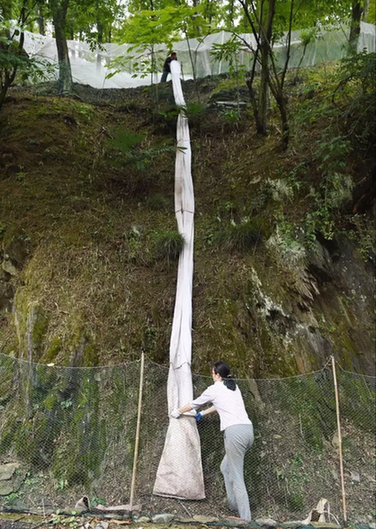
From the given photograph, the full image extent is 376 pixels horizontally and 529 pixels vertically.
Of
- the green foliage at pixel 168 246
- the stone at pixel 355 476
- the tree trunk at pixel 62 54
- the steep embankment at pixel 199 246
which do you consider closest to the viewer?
the stone at pixel 355 476

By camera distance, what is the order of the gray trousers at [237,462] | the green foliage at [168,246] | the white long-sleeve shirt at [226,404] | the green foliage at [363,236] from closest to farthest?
the gray trousers at [237,462] < the white long-sleeve shirt at [226,404] < the green foliage at [168,246] < the green foliage at [363,236]

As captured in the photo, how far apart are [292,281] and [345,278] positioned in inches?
53.5

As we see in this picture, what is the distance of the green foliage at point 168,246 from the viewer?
21.0ft

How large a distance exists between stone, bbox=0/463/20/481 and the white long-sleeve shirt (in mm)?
2315

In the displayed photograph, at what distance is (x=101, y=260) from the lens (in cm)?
627

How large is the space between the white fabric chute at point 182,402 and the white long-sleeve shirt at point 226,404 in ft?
1.50

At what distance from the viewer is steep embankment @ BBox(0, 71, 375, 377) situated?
5469 mm

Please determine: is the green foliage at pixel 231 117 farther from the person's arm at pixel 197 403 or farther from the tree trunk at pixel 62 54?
the person's arm at pixel 197 403

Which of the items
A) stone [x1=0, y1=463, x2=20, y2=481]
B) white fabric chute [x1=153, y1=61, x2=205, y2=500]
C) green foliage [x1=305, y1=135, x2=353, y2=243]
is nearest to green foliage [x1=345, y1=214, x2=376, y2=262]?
green foliage [x1=305, y1=135, x2=353, y2=243]

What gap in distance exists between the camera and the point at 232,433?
12.9 feet

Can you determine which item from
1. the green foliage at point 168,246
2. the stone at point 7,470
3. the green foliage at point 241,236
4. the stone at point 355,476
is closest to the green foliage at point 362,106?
the green foliage at point 241,236

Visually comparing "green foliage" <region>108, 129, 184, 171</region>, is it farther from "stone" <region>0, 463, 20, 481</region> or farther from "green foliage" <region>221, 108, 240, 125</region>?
"stone" <region>0, 463, 20, 481</region>

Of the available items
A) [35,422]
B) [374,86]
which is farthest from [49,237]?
[374,86]

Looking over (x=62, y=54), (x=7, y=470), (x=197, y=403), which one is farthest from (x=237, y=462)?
(x=62, y=54)
